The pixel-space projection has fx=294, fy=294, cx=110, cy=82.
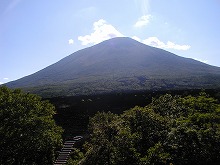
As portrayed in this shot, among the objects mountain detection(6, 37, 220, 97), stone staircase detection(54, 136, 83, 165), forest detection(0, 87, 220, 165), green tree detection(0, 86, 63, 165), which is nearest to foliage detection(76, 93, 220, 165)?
forest detection(0, 87, 220, 165)

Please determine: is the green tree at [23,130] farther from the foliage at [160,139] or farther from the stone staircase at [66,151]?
the foliage at [160,139]

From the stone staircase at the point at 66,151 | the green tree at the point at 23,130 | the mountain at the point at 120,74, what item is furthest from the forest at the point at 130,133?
the mountain at the point at 120,74

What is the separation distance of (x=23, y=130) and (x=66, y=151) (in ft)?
22.5

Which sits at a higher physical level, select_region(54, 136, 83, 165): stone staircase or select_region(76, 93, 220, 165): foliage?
select_region(76, 93, 220, 165): foliage

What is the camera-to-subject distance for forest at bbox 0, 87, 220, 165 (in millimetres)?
16594

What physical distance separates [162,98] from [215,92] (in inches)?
675

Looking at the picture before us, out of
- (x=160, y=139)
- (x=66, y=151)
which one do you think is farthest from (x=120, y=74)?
(x=160, y=139)

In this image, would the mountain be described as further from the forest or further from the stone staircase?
the forest

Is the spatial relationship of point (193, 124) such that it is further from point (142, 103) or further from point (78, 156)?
point (142, 103)

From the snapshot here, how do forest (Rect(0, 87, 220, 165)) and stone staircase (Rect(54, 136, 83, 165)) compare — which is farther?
stone staircase (Rect(54, 136, 83, 165))

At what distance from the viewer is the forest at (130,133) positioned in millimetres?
16594

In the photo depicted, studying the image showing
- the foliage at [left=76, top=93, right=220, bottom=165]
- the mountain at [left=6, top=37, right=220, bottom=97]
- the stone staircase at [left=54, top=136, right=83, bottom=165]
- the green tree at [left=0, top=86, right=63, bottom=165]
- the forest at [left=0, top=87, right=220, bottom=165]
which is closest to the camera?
the foliage at [left=76, top=93, right=220, bottom=165]

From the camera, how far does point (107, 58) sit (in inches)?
7057

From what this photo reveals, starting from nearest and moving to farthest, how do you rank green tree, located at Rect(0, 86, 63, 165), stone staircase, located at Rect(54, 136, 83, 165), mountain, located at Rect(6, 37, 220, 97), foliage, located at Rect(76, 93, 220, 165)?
foliage, located at Rect(76, 93, 220, 165) → green tree, located at Rect(0, 86, 63, 165) → stone staircase, located at Rect(54, 136, 83, 165) → mountain, located at Rect(6, 37, 220, 97)
